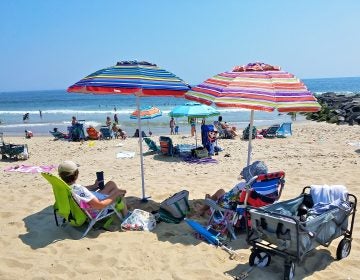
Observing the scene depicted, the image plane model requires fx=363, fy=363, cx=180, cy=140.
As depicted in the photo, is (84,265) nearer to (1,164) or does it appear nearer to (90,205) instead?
(90,205)

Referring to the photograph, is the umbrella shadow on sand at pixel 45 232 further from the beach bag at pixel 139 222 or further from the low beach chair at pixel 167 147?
A: the low beach chair at pixel 167 147

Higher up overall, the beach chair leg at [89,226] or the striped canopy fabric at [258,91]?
the striped canopy fabric at [258,91]

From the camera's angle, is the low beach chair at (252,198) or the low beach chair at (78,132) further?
the low beach chair at (78,132)

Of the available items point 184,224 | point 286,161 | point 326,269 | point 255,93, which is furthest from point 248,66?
point 286,161

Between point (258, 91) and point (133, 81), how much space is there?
5.35 ft

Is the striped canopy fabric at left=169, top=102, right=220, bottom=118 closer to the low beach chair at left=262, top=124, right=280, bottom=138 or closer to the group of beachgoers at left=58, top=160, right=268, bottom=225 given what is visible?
the group of beachgoers at left=58, top=160, right=268, bottom=225

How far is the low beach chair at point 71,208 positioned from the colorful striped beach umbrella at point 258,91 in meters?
1.96

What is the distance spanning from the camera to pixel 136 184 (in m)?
7.35

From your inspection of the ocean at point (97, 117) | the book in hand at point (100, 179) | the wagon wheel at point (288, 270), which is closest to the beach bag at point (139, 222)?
the book in hand at point (100, 179)

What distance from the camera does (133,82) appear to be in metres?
4.78

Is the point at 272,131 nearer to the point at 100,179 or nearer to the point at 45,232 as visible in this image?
the point at 100,179

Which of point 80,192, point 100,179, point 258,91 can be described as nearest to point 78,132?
point 100,179

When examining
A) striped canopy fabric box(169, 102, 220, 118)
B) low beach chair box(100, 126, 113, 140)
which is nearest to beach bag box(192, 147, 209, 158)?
striped canopy fabric box(169, 102, 220, 118)

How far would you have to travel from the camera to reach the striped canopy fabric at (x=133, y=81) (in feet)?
15.5
